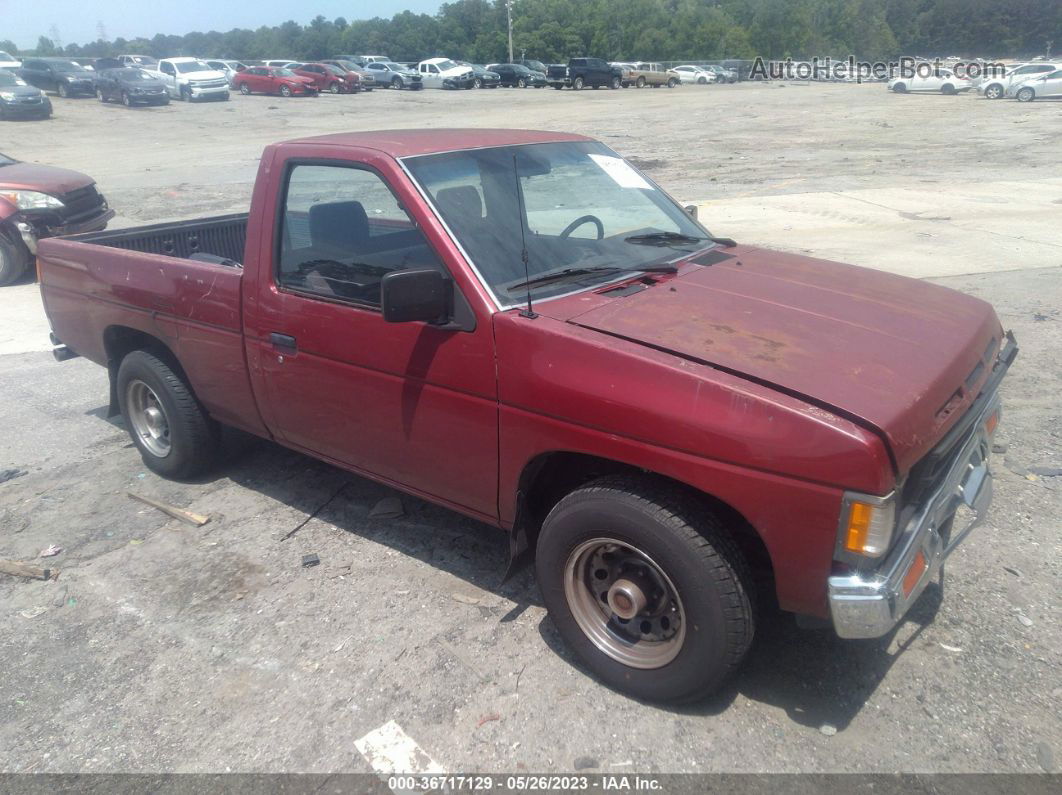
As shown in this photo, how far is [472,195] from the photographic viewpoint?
3.46 m

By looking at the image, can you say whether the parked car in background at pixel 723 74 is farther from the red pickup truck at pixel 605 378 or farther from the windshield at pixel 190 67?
the red pickup truck at pixel 605 378

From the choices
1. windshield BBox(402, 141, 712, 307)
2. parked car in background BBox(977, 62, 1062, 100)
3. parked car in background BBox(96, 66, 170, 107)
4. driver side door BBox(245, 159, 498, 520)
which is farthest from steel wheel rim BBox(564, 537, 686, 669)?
parked car in background BBox(977, 62, 1062, 100)

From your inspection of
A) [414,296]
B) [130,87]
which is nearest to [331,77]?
[130,87]

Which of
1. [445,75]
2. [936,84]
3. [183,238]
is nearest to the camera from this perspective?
[183,238]

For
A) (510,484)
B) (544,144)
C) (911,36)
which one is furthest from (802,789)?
(911,36)

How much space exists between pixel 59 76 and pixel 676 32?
6191 cm

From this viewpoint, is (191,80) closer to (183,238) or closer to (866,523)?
(183,238)

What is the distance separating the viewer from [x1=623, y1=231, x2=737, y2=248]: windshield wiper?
383 centimetres

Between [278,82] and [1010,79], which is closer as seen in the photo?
[1010,79]

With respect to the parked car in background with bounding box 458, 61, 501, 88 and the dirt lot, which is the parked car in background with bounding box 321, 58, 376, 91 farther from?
the dirt lot

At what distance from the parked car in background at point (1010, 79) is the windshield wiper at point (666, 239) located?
41.9 metres

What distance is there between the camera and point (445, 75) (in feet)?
163

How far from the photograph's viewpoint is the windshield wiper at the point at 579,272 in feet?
10.5

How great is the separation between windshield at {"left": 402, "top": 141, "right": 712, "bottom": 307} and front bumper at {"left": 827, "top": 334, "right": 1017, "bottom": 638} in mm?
1435
